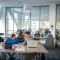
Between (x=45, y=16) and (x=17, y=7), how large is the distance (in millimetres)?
2620

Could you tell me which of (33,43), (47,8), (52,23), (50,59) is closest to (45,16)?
(47,8)

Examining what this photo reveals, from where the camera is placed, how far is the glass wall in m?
12.3

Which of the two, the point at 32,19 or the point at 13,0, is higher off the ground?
the point at 13,0

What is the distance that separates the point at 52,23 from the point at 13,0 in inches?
136

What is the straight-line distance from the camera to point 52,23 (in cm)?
1088

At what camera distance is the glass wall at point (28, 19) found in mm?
12344

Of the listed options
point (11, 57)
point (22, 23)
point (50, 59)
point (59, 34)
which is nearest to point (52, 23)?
point (59, 34)

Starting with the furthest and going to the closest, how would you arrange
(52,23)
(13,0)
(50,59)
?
(52,23) → (13,0) → (50,59)

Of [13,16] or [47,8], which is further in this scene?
[13,16]

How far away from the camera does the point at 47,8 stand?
12.1 m

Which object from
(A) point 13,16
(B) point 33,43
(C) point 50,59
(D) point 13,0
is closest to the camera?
(B) point 33,43

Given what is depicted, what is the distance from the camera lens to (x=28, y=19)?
12.7 metres

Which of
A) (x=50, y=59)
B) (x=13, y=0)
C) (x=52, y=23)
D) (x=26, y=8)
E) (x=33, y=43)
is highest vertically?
(x=13, y=0)

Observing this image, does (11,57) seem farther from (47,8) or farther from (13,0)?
(47,8)
